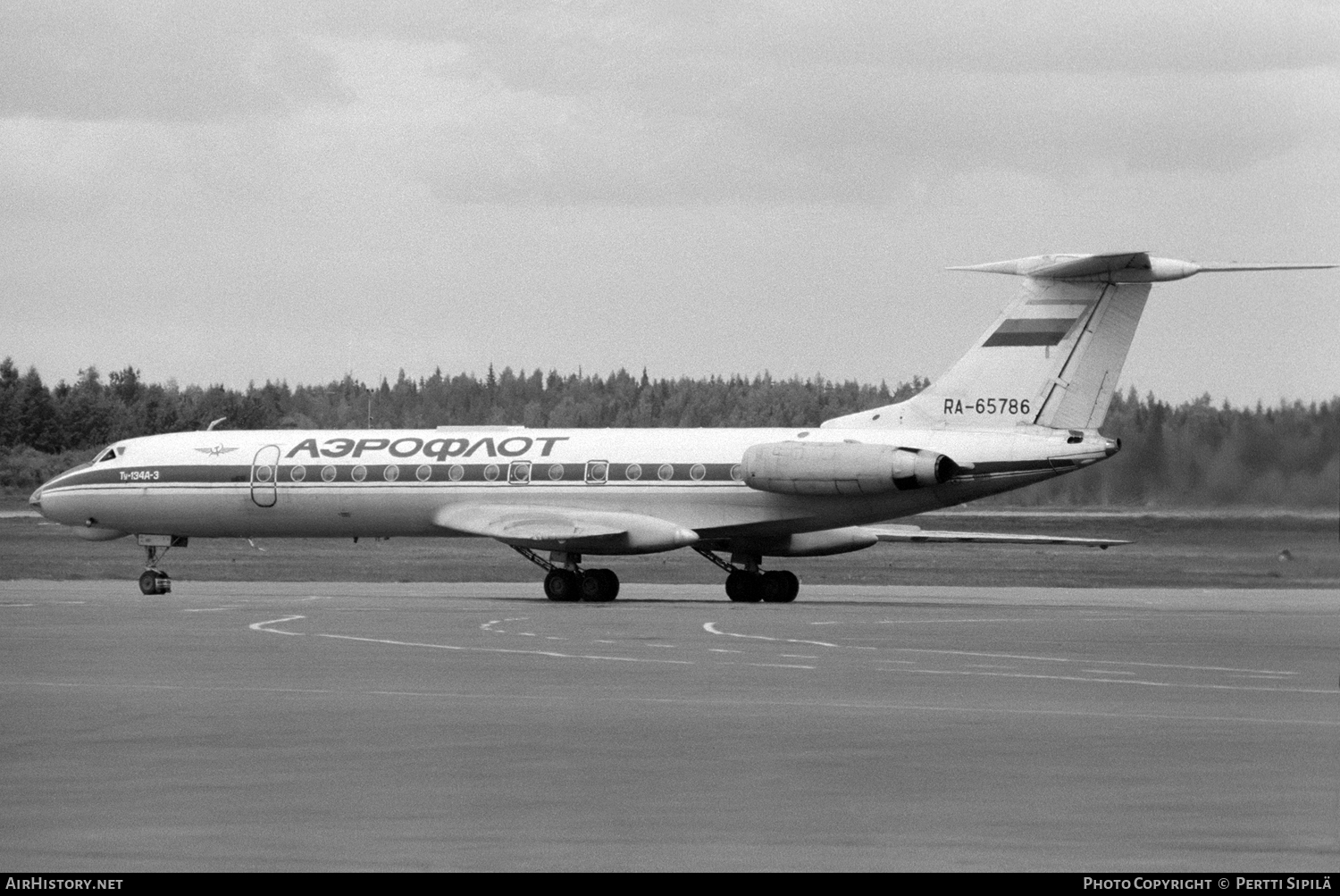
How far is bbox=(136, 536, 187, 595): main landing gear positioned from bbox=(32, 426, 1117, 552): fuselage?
297 mm

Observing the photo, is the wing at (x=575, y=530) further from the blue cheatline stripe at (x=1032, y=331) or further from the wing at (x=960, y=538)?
the blue cheatline stripe at (x=1032, y=331)

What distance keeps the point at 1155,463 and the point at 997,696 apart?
12847 mm

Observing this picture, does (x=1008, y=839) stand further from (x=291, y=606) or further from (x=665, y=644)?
(x=291, y=606)

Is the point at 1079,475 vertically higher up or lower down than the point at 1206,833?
higher up

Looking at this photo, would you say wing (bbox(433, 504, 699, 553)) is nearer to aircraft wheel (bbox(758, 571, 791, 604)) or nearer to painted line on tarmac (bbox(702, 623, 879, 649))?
aircraft wheel (bbox(758, 571, 791, 604))

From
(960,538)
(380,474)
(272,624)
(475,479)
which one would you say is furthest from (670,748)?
(380,474)

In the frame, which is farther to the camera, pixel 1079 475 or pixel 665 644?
pixel 1079 475

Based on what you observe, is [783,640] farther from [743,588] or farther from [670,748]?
[743,588]

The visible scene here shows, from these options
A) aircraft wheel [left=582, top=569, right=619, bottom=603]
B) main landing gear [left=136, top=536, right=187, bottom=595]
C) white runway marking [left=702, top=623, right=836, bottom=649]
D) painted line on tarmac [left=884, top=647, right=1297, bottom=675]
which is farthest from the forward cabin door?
painted line on tarmac [left=884, top=647, right=1297, bottom=675]

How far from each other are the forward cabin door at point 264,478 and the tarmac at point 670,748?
1738 cm

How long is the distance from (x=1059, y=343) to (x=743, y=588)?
918 centimetres

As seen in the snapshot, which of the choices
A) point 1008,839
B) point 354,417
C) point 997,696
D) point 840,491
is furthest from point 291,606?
point 354,417

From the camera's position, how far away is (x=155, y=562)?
173ft
